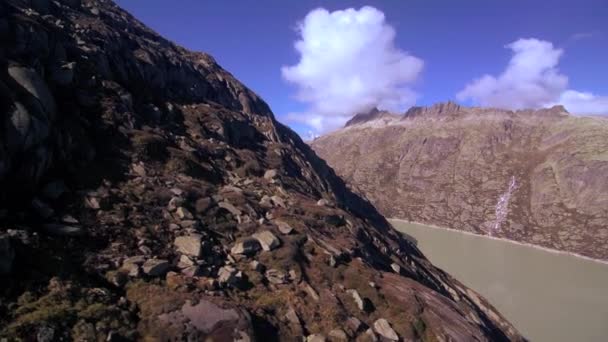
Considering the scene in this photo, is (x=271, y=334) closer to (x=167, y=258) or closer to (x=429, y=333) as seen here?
(x=167, y=258)

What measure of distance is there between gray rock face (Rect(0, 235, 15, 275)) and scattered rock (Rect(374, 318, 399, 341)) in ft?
60.7

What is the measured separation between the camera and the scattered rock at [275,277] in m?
23.8

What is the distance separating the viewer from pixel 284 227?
98.4 ft

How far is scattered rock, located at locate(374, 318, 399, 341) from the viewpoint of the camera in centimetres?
2238

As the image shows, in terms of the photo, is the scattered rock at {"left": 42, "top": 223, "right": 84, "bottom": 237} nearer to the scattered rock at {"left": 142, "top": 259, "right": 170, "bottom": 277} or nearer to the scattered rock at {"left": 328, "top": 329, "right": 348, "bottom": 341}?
the scattered rock at {"left": 142, "top": 259, "right": 170, "bottom": 277}

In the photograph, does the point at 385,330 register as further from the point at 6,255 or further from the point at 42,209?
the point at 42,209

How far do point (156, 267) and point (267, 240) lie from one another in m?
8.59

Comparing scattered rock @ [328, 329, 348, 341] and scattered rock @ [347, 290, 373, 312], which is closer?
scattered rock @ [328, 329, 348, 341]

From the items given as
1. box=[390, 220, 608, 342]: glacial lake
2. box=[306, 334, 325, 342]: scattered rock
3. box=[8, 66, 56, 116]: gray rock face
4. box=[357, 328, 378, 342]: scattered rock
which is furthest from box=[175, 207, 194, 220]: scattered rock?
box=[390, 220, 608, 342]: glacial lake

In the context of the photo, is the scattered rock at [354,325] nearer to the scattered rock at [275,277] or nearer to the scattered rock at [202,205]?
the scattered rock at [275,277]

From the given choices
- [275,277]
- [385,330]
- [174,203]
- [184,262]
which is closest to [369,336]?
[385,330]

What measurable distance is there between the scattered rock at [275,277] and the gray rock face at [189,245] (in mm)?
4460

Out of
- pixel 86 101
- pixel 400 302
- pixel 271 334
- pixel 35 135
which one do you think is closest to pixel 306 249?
pixel 400 302

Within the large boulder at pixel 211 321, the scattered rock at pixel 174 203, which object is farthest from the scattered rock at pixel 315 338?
the scattered rock at pixel 174 203
